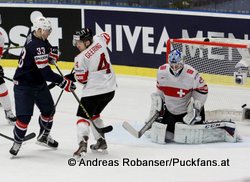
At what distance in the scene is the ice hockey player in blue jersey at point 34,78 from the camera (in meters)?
5.98

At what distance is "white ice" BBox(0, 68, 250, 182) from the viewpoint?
5582mm

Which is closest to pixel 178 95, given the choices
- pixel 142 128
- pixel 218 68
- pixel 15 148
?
pixel 142 128

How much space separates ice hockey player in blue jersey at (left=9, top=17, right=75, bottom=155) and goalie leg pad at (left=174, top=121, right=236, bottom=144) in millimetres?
1081

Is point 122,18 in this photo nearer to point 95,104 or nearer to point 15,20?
A: point 15,20

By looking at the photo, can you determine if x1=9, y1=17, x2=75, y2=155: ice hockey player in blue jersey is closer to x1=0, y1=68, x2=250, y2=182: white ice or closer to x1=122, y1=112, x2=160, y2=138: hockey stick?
x1=0, y1=68, x2=250, y2=182: white ice

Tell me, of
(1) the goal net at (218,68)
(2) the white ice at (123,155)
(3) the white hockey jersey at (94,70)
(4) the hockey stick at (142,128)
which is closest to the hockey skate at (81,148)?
(2) the white ice at (123,155)

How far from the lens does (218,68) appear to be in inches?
318

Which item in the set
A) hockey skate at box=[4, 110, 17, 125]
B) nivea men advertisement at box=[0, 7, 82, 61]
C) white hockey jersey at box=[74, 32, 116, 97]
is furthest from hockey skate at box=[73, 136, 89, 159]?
nivea men advertisement at box=[0, 7, 82, 61]

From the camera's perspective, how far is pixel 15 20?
10.5 m

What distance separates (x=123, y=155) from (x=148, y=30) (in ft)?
12.1

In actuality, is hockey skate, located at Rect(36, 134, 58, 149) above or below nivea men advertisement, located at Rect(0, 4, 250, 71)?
below

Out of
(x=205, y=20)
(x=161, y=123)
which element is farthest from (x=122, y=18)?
(x=161, y=123)

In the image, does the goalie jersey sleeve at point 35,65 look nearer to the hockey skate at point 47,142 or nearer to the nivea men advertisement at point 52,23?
the hockey skate at point 47,142

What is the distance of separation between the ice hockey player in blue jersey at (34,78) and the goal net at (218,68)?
2.05 meters
